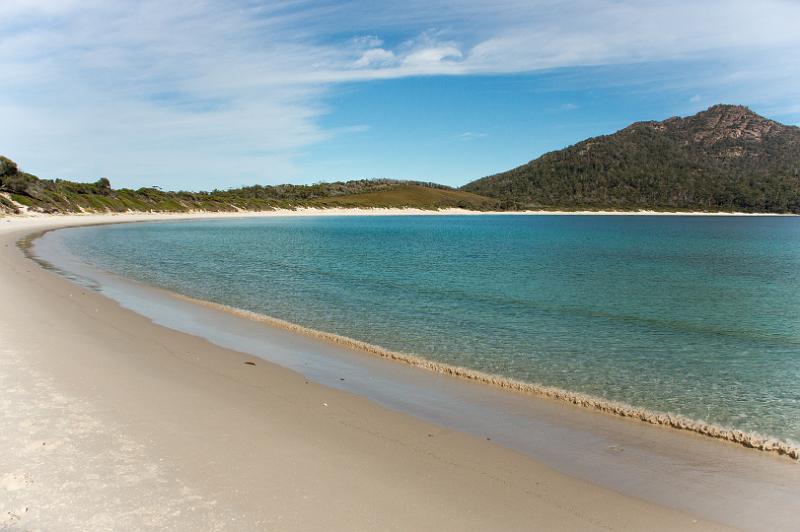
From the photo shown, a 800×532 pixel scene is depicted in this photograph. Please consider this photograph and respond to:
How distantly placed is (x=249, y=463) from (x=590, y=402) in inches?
241

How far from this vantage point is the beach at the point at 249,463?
15.7 ft

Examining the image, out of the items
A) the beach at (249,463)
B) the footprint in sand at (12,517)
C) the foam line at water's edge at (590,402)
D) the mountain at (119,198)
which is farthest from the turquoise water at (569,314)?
the mountain at (119,198)

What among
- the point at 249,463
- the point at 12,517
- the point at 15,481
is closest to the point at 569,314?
the point at 249,463

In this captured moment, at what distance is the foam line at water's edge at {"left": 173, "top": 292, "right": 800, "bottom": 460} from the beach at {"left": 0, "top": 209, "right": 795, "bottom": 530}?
41cm

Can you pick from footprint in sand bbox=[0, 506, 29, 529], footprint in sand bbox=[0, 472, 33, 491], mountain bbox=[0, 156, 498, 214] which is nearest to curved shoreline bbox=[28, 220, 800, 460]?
footprint in sand bbox=[0, 472, 33, 491]

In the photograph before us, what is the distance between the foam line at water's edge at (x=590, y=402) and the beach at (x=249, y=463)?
41 cm

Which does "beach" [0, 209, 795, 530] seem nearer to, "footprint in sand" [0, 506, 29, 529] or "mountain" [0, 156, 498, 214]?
"footprint in sand" [0, 506, 29, 529]

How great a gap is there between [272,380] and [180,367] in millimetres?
1935

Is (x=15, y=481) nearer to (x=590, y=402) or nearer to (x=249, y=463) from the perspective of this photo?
(x=249, y=463)

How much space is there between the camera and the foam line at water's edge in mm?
7516

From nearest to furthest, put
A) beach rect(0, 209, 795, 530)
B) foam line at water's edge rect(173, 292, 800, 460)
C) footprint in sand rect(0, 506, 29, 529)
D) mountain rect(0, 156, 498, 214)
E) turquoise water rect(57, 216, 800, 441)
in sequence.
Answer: footprint in sand rect(0, 506, 29, 529) → beach rect(0, 209, 795, 530) → foam line at water's edge rect(173, 292, 800, 460) → turquoise water rect(57, 216, 800, 441) → mountain rect(0, 156, 498, 214)

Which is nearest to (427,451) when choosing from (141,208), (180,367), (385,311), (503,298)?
(180,367)

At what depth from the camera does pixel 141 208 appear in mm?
111500

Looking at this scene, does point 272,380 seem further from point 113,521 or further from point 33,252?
point 33,252
